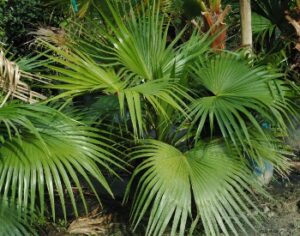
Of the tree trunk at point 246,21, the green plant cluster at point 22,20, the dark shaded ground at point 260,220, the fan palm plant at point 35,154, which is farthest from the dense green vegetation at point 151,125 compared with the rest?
the green plant cluster at point 22,20

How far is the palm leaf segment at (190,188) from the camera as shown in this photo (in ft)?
Answer: 11.2

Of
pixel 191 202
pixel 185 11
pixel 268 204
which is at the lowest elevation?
pixel 268 204

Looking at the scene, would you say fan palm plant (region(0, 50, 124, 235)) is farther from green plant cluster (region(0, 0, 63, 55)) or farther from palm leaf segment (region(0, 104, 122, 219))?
green plant cluster (region(0, 0, 63, 55))

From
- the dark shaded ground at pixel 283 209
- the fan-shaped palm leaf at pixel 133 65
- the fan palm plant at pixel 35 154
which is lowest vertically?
the dark shaded ground at pixel 283 209

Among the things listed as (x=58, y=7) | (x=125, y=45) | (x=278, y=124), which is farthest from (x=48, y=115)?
(x=58, y=7)

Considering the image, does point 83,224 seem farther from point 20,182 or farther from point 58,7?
point 58,7

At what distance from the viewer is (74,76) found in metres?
3.51

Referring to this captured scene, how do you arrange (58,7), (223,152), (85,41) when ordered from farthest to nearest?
1. (58,7)
2. (85,41)
3. (223,152)

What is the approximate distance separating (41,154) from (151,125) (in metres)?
1.01

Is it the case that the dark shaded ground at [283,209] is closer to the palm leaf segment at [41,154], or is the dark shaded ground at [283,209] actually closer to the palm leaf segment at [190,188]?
the palm leaf segment at [190,188]

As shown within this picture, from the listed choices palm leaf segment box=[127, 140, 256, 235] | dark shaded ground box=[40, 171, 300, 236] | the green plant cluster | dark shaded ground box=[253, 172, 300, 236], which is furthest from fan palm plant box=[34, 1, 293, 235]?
the green plant cluster

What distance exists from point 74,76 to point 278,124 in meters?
1.46

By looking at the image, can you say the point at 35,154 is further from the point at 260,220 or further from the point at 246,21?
the point at 246,21

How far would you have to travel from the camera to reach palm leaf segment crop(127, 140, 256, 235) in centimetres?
340
